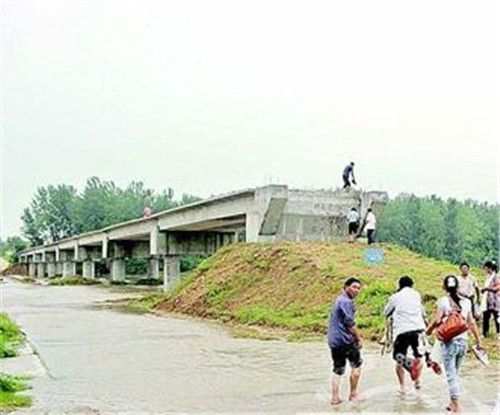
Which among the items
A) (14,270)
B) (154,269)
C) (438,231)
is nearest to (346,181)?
(154,269)

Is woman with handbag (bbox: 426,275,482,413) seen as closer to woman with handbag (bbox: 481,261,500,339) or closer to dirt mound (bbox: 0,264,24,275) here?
woman with handbag (bbox: 481,261,500,339)

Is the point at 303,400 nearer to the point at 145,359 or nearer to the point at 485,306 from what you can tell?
the point at 145,359

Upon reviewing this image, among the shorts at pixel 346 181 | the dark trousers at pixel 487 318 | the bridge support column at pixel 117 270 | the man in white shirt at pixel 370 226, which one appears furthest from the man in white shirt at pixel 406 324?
the bridge support column at pixel 117 270

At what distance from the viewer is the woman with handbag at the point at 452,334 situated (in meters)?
10.1

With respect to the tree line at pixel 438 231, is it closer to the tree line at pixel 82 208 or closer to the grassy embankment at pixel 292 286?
the tree line at pixel 82 208

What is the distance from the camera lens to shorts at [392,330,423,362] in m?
11.1

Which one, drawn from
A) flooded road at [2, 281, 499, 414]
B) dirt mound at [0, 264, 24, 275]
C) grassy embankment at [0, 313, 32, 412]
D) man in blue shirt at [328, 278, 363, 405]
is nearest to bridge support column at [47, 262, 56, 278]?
dirt mound at [0, 264, 24, 275]

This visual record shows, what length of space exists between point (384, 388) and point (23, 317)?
1972 centimetres

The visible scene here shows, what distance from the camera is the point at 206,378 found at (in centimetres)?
1357

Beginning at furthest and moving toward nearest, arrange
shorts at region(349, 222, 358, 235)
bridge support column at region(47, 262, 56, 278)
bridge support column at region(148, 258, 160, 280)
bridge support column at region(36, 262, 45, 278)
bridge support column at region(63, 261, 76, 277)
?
bridge support column at region(36, 262, 45, 278), bridge support column at region(47, 262, 56, 278), bridge support column at region(63, 261, 76, 277), bridge support column at region(148, 258, 160, 280), shorts at region(349, 222, 358, 235)

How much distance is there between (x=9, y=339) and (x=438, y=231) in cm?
9195

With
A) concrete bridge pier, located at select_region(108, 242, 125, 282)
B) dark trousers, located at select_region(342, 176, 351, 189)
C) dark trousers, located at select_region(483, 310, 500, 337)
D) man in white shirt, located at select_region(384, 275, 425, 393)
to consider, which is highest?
dark trousers, located at select_region(342, 176, 351, 189)

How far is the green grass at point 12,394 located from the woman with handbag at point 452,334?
17.5 ft

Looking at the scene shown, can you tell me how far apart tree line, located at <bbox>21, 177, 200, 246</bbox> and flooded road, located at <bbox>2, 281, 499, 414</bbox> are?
350ft
